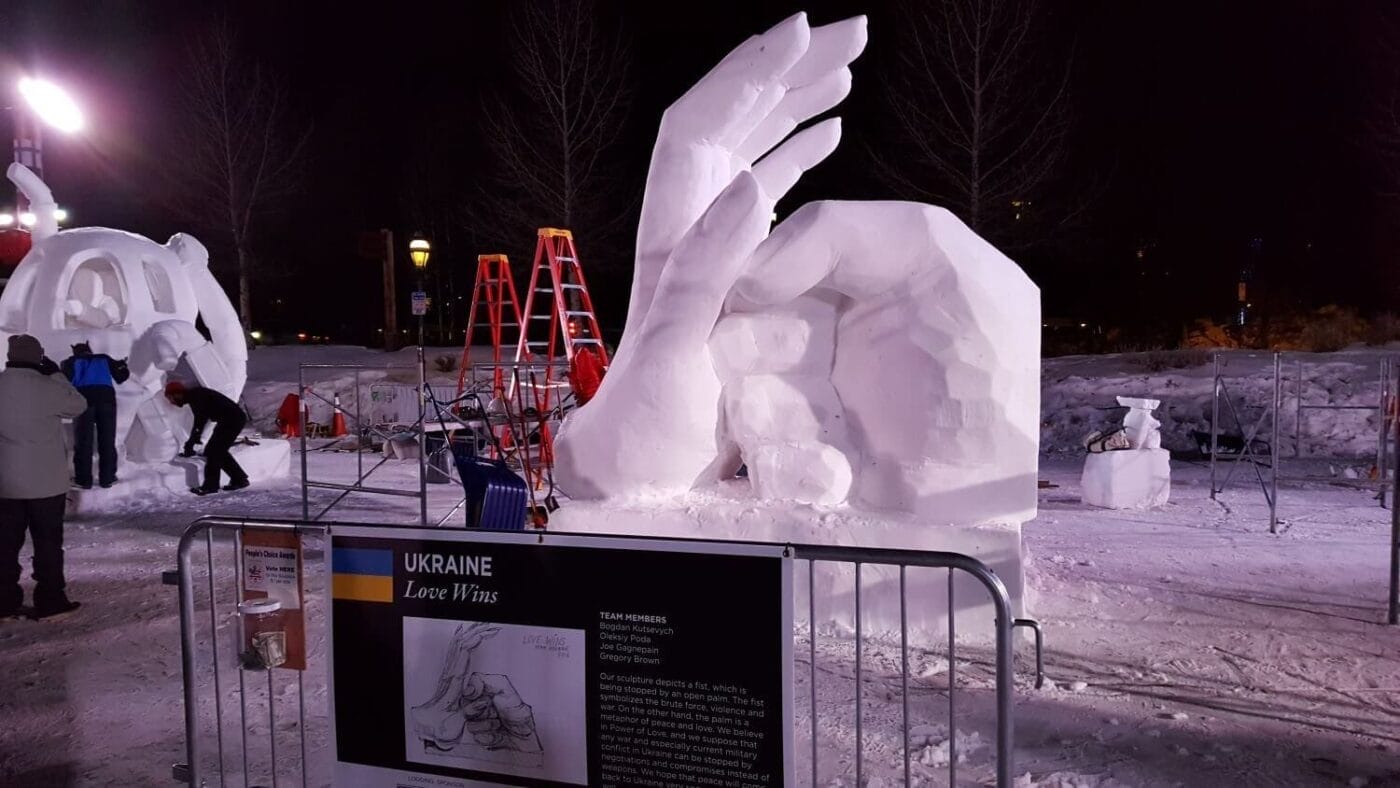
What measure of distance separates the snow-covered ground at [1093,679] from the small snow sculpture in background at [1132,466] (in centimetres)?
139

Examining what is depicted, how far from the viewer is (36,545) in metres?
5.81

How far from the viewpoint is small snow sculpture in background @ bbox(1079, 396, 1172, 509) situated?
930 centimetres

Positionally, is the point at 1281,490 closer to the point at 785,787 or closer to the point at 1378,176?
the point at 785,787

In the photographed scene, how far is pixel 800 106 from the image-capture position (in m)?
5.96

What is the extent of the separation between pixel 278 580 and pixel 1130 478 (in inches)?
342

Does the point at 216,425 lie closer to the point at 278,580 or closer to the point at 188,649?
the point at 188,649

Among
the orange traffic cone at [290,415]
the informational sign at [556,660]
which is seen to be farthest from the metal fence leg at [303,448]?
the informational sign at [556,660]

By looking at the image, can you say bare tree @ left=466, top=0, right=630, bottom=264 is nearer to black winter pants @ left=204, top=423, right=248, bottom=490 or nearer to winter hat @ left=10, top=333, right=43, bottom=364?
black winter pants @ left=204, top=423, right=248, bottom=490

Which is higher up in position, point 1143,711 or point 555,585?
point 555,585

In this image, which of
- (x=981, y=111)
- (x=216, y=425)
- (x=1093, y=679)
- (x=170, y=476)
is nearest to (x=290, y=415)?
(x=170, y=476)

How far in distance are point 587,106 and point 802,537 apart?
1799 centimetres

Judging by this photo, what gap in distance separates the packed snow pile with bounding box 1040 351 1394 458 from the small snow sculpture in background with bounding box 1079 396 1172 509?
4544 mm

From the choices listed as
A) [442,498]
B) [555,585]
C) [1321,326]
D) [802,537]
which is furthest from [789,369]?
[1321,326]

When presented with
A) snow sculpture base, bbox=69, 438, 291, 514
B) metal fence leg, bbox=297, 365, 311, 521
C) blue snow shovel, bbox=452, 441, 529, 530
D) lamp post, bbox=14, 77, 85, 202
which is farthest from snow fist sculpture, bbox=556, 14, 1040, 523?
lamp post, bbox=14, 77, 85, 202
